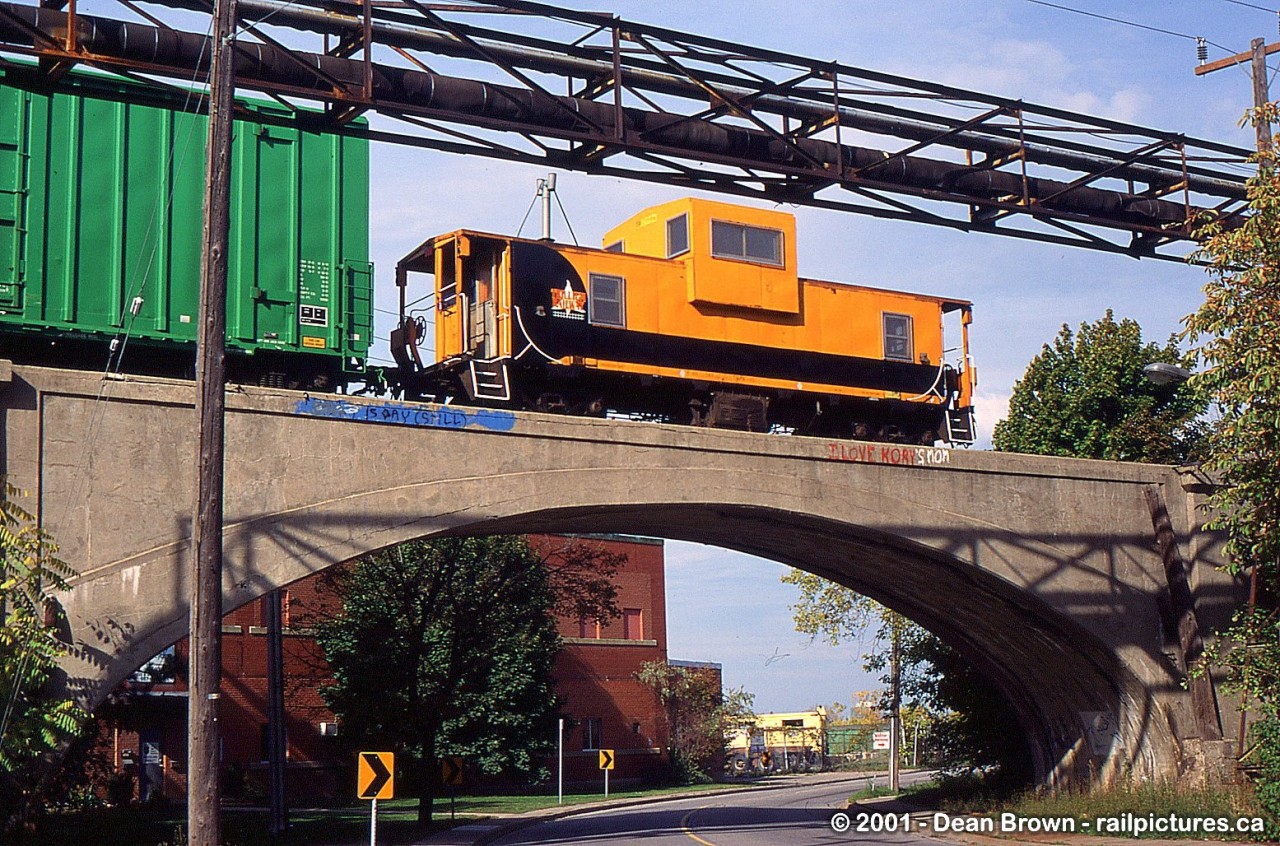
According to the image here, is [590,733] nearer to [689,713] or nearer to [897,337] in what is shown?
[689,713]

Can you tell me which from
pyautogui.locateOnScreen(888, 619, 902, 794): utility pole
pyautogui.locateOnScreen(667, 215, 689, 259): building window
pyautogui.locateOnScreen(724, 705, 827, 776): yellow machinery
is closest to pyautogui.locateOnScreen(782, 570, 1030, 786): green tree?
pyautogui.locateOnScreen(888, 619, 902, 794): utility pole

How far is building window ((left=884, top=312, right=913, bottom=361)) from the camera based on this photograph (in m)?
26.9

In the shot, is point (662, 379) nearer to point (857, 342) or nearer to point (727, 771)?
point (857, 342)

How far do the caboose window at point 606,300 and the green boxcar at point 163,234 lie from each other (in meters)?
4.52

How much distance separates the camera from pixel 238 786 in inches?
1737

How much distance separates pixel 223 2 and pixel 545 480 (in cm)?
897

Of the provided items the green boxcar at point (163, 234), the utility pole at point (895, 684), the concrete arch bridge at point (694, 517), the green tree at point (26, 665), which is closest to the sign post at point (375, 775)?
the concrete arch bridge at point (694, 517)

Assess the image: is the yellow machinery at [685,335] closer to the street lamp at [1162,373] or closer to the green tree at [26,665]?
the street lamp at [1162,373]

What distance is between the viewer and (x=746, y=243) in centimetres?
2541

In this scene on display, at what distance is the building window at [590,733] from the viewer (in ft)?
180

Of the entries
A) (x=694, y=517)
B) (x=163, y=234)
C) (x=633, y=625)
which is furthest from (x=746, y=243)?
(x=633, y=625)

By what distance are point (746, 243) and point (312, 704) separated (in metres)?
29.3

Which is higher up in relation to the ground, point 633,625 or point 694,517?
point 694,517

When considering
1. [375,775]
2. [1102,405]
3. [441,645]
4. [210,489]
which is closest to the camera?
[210,489]
